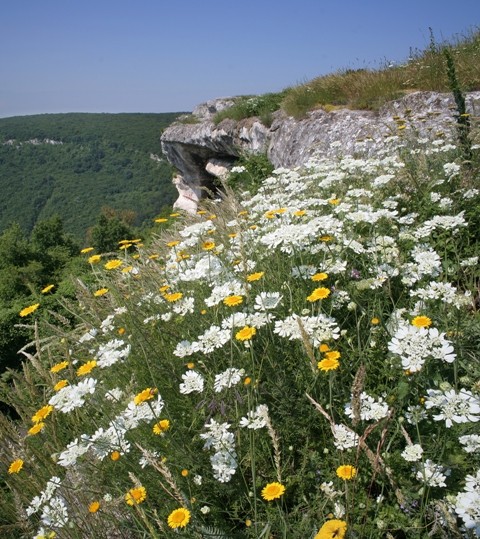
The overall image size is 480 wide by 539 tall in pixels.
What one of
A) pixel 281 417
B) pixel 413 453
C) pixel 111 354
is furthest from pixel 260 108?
pixel 413 453

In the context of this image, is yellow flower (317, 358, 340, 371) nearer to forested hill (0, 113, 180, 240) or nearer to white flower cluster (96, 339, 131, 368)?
white flower cluster (96, 339, 131, 368)

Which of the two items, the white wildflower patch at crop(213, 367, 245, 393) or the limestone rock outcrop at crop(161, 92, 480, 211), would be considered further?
the limestone rock outcrop at crop(161, 92, 480, 211)

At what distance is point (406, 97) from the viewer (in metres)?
7.20

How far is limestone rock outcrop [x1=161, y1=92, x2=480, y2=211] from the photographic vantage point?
5.72m

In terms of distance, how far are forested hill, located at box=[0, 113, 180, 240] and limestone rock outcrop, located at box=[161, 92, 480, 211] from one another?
2771 inches

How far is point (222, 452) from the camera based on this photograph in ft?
5.66

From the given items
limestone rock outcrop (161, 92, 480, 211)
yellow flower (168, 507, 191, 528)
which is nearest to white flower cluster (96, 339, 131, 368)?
yellow flower (168, 507, 191, 528)

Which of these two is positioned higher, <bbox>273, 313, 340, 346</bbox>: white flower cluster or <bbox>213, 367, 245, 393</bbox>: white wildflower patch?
<bbox>273, 313, 340, 346</bbox>: white flower cluster

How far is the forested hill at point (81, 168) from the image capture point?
3895 inches

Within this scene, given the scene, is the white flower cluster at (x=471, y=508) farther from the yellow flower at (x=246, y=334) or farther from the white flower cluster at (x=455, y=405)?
the yellow flower at (x=246, y=334)

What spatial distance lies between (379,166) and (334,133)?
157 inches

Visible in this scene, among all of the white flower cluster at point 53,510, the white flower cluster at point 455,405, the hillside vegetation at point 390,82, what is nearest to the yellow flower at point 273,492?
the white flower cluster at point 455,405

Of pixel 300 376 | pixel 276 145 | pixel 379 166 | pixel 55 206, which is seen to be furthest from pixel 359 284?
pixel 55 206

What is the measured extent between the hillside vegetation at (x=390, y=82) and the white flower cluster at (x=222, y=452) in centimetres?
623
